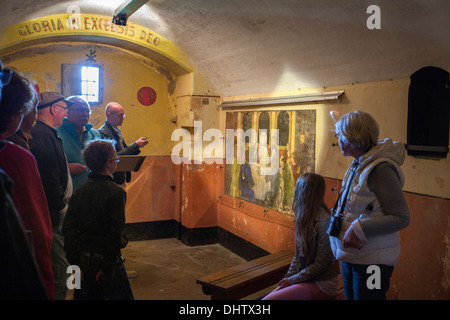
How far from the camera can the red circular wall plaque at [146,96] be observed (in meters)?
7.11

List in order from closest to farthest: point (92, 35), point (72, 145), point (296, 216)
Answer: point (296, 216) → point (72, 145) → point (92, 35)

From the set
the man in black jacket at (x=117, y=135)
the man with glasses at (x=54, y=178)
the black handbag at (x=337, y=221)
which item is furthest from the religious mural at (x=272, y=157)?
the man with glasses at (x=54, y=178)

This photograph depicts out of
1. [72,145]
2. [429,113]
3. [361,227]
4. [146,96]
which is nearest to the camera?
[361,227]

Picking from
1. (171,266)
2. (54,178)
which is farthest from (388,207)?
(171,266)

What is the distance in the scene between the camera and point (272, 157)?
552cm

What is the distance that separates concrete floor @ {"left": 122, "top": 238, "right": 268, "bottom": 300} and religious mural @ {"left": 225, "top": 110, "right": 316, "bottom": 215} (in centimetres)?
103

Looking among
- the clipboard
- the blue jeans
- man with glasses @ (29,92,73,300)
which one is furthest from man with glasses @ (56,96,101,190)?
the blue jeans

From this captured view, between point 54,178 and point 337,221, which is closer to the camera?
point 337,221

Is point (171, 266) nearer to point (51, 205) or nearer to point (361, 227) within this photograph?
point (51, 205)

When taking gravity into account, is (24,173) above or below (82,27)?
below

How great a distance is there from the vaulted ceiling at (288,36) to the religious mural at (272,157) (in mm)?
412

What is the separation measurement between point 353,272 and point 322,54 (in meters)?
2.51

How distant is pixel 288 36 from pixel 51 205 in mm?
2968

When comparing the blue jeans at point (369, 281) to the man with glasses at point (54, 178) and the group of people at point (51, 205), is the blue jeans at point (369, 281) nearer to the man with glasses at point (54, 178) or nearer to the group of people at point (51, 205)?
the group of people at point (51, 205)
